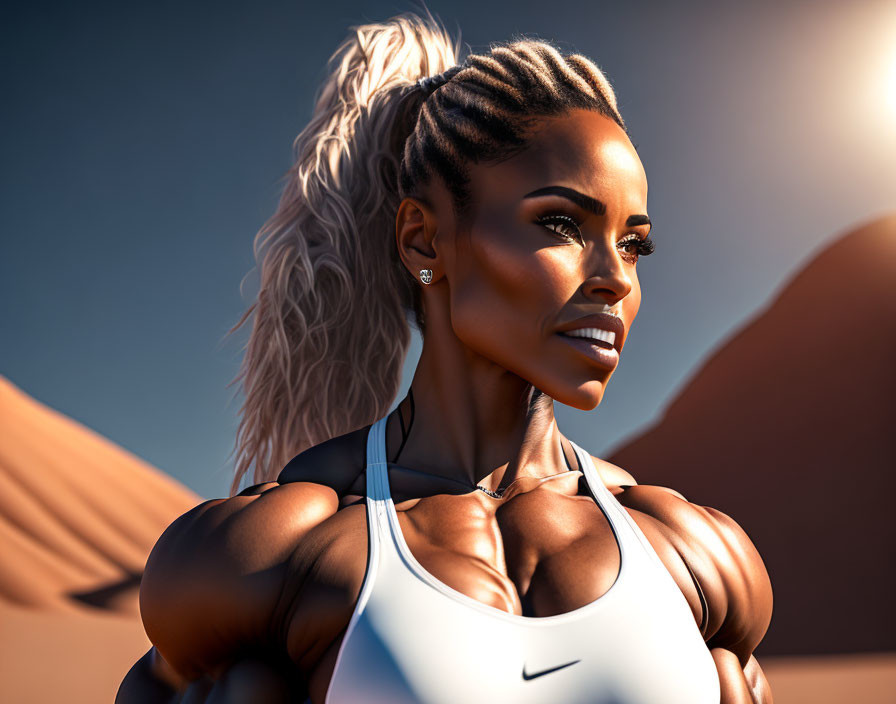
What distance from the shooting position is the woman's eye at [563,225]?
1.11 meters

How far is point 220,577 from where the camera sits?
3.19 ft

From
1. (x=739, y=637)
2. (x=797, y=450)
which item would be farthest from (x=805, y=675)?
(x=739, y=637)

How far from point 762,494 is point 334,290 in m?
7.07

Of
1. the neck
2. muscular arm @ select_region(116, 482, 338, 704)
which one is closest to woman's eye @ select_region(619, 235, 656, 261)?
the neck

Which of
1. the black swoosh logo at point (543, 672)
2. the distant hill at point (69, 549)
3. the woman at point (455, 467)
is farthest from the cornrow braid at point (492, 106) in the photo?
the distant hill at point (69, 549)

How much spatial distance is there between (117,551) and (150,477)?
7.76 feet

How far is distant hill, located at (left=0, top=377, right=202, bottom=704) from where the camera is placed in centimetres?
532

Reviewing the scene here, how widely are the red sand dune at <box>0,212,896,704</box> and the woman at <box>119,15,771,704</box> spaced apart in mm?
4472

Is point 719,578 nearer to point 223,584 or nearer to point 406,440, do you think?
point 406,440

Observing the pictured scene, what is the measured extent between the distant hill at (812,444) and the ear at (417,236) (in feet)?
20.6

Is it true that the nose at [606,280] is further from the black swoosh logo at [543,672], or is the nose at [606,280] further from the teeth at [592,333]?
the black swoosh logo at [543,672]

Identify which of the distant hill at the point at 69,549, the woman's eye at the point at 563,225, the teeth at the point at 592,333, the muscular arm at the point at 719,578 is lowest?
the distant hill at the point at 69,549

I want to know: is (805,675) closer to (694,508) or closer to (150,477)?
(694,508)

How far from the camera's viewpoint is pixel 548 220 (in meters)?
1.11
